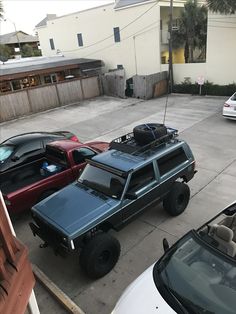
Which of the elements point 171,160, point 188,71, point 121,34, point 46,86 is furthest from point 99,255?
point 121,34

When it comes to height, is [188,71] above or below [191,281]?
above

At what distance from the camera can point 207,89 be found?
18797 millimetres

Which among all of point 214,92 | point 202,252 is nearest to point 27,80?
point 214,92

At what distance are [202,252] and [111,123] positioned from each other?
1138cm

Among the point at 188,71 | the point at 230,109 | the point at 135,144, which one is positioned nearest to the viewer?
the point at 135,144

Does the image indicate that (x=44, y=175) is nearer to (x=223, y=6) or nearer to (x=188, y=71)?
(x=223, y=6)

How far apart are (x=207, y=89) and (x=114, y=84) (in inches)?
260

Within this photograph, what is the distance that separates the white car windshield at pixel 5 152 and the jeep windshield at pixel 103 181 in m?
2.98

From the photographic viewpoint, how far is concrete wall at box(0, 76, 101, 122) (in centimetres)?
1667

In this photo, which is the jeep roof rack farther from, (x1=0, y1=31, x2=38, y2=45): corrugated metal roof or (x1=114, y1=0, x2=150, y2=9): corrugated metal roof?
(x1=0, y1=31, x2=38, y2=45): corrugated metal roof

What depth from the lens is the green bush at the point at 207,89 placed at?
17.9 meters

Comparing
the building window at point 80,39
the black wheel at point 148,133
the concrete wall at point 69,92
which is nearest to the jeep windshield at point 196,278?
the black wheel at point 148,133

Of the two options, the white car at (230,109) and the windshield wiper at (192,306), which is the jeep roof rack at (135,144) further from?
the white car at (230,109)

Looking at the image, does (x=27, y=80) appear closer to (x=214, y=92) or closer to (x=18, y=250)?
(x=214, y=92)
